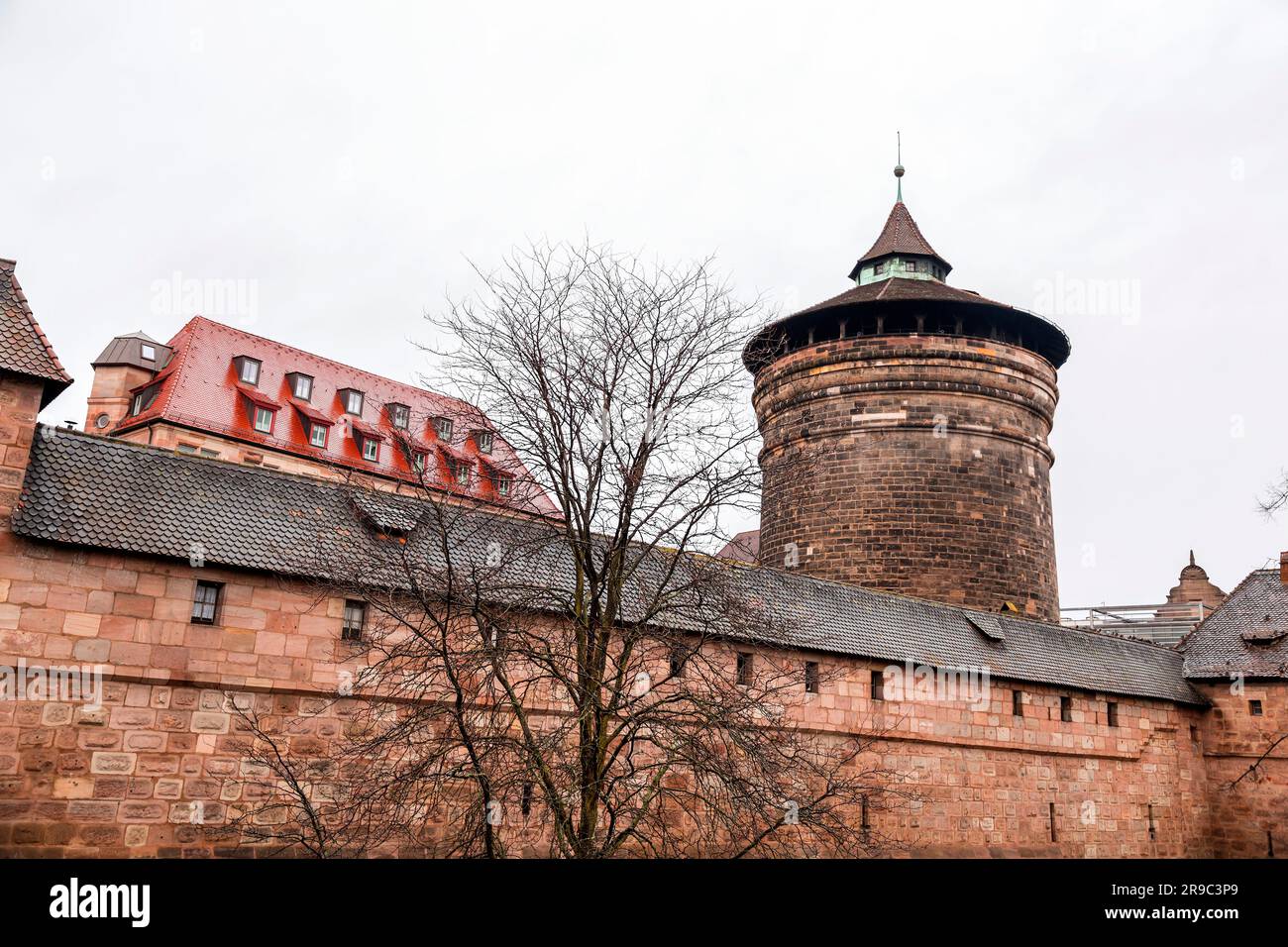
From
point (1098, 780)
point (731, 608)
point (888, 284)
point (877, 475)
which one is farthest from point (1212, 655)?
point (731, 608)

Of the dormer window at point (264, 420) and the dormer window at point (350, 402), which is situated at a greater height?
the dormer window at point (350, 402)

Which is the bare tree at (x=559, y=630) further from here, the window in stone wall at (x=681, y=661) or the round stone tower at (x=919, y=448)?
the round stone tower at (x=919, y=448)

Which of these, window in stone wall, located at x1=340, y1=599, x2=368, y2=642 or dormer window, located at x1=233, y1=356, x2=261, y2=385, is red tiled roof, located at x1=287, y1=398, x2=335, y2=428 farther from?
window in stone wall, located at x1=340, y1=599, x2=368, y2=642

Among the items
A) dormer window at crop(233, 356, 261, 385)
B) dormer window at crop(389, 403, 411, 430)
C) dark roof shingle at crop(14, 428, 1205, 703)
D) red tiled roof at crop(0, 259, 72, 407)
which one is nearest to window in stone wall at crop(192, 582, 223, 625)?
dark roof shingle at crop(14, 428, 1205, 703)

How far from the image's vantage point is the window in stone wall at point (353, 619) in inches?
528

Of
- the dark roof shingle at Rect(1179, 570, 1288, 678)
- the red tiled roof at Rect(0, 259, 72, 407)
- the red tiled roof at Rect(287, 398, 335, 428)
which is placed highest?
the red tiled roof at Rect(287, 398, 335, 428)

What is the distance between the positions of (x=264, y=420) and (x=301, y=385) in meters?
2.46

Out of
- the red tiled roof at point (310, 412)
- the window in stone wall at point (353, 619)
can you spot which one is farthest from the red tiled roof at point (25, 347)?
the red tiled roof at point (310, 412)

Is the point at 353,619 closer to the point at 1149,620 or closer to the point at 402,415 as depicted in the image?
the point at 402,415

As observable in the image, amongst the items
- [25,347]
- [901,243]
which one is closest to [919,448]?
[901,243]

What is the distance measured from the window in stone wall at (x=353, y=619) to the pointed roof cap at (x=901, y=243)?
2197 cm

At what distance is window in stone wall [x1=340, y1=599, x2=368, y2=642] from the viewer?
44.0 ft

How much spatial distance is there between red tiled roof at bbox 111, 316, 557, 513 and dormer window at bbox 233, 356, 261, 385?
0.17 metres
